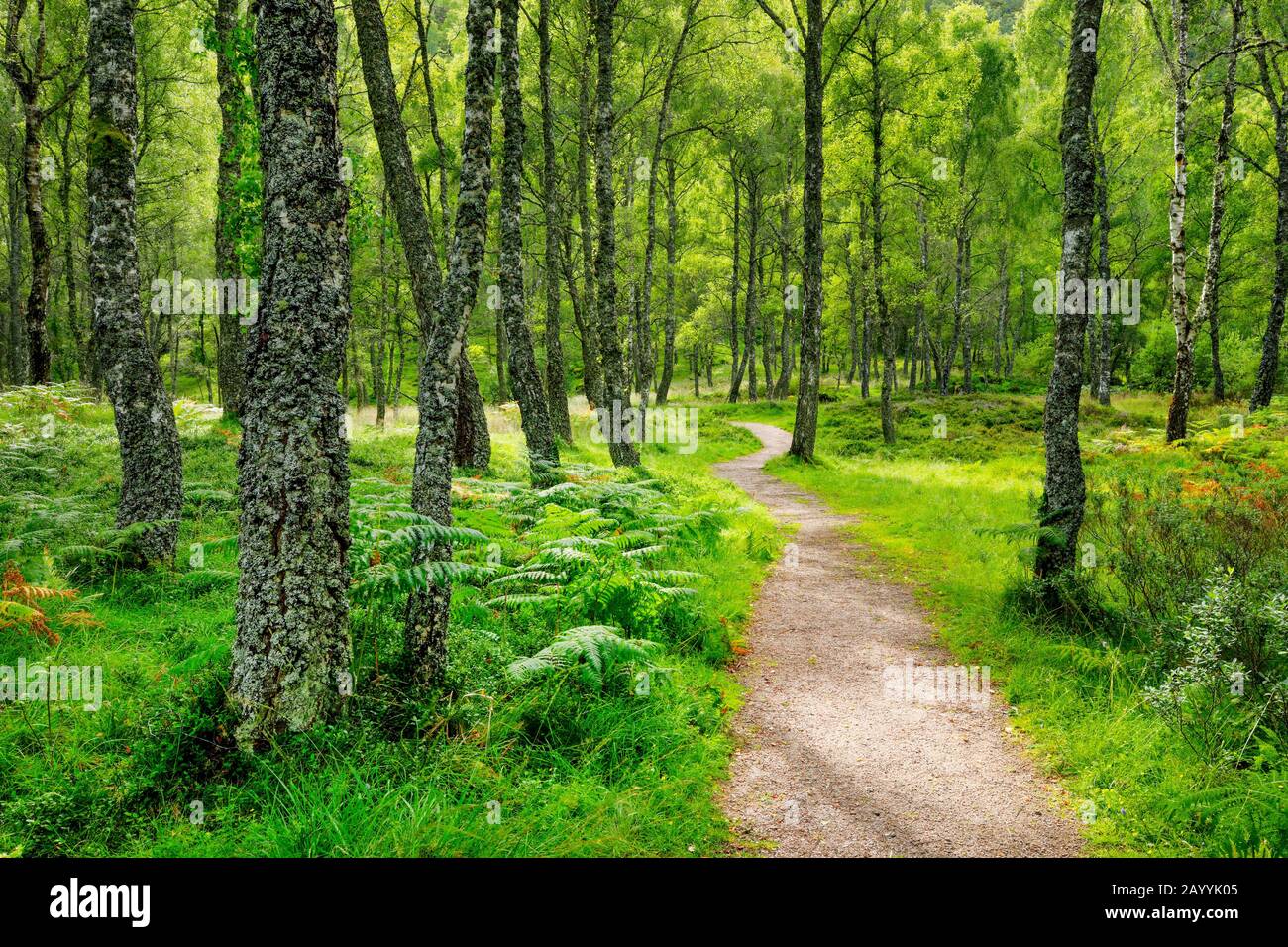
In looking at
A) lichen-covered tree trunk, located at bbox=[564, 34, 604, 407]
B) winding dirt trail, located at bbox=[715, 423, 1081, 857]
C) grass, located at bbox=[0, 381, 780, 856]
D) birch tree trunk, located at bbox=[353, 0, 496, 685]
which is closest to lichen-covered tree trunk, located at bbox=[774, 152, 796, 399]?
lichen-covered tree trunk, located at bbox=[564, 34, 604, 407]

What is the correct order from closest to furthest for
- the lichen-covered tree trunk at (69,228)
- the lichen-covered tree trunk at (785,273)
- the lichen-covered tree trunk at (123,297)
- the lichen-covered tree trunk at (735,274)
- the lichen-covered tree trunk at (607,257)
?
the lichen-covered tree trunk at (123,297) → the lichen-covered tree trunk at (607,257) → the lichen-covered tree trunk at (69,228) → the lichen-covered tree trunk at (785,273) → the lichen-covered tree trunk at (735,274)

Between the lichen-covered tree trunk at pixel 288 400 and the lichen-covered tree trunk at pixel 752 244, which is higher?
the lichen-covered tree trunk at pixel 752 244

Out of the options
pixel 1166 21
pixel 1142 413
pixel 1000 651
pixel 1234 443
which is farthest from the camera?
pixel 1142 413

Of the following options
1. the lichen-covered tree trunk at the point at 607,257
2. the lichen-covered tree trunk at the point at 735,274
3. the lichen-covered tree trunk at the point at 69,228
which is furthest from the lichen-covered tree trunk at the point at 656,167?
the lichen-covered tree trunk at the point at 69,228

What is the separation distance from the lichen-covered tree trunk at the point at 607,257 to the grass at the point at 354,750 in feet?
25.5

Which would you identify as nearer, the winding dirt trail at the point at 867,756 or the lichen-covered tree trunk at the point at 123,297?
the winding dirt trail at the point at 867,756

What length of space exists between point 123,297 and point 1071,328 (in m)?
10.2

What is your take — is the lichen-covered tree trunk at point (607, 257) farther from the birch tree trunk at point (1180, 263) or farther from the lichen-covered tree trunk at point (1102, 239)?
the lichen-covered tree trunk at point (1102, 239)

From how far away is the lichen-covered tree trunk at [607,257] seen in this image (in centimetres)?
1391

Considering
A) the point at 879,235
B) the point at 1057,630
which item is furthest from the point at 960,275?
the point at 1057,630

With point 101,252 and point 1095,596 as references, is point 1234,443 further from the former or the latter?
point 101,252

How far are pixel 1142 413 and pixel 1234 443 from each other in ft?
47.9
